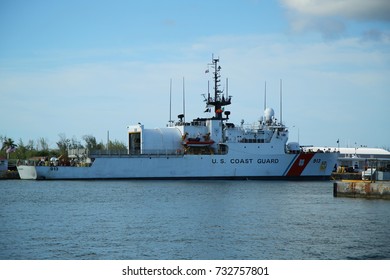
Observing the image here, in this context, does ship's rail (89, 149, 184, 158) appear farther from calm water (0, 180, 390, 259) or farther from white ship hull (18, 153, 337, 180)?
calm water (0, 180, 390, 259)

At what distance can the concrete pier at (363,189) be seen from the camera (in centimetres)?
3291

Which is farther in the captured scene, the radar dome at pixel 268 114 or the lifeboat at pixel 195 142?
the radar dome at pixel 268 114

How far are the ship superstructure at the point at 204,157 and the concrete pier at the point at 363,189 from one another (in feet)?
50.0

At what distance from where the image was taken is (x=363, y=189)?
111 feet

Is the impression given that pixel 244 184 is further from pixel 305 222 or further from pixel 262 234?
pixel 262 234

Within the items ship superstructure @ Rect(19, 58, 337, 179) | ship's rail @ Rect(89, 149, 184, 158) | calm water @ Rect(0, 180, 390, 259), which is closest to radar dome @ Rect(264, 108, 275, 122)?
ship superstructure @ Rect(19, 58, 337, 179)

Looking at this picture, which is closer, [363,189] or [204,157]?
[363,189]

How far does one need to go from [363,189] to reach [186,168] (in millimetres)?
18400

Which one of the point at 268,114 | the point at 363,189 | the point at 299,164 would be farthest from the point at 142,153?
the point at 363,189

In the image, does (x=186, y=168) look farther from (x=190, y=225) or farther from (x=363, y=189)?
(x=190, y=225)

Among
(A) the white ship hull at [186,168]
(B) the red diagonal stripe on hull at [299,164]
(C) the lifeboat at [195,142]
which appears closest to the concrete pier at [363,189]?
(A) the white ship hull at [186,168]

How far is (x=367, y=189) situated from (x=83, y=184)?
65.4 ft

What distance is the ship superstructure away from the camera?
164 ft

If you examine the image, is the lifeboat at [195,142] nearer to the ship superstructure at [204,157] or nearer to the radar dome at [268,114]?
Answer: the ship superstructure at [204,157]
